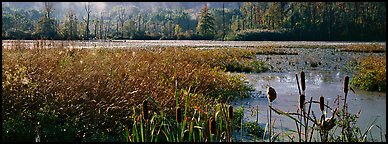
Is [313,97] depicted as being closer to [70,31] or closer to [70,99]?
[70,99]

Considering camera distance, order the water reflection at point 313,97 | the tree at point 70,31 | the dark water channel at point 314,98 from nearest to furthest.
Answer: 1. the dark water channel at point 314,98
2. the water reflection at point 313,97
3. the tree at point 70,31

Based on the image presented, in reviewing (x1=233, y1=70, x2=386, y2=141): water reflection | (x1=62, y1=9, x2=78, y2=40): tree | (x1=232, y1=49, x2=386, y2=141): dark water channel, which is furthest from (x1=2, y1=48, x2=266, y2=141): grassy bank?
(x1=62, y1=9, x2=78, y2=40): tree

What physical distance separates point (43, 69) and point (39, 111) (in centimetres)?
105

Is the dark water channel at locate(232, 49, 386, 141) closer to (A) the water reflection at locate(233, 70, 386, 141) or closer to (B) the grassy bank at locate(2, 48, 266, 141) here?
(A) the water reflection at locate(233, 70, 386, 141)

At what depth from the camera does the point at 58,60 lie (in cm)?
750

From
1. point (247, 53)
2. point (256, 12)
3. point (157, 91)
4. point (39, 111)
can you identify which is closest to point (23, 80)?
point (39, 111)

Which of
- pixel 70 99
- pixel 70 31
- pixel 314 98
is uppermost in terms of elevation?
pixel 70 31

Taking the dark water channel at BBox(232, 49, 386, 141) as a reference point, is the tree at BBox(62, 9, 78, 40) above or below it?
above

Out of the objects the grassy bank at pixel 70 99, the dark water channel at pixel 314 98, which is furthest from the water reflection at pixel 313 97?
the grassy bank at pixel 70 99

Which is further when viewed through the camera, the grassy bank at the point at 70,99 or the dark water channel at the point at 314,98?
the dark water channel at the point at 314,98

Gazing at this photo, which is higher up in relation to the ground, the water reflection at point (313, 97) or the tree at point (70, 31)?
the tree at point (70, 31)

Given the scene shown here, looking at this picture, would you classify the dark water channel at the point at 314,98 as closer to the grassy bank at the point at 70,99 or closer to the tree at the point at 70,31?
the grassy bank at the point at 70,99

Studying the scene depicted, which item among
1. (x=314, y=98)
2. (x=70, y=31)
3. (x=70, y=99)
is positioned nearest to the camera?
(x=70, y=99)

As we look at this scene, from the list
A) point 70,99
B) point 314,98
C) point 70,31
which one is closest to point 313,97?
point 314,98
